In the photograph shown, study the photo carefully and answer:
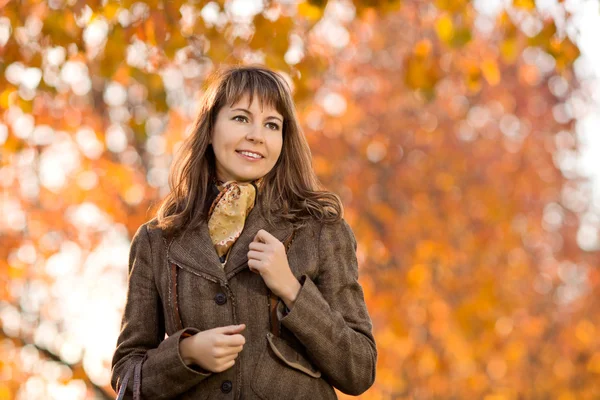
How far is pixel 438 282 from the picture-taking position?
13.8 m

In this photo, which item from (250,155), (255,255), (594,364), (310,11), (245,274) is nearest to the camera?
(255,255)

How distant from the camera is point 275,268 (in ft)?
9.98

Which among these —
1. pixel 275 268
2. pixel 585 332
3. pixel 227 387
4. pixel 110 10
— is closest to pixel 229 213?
pixel 275 268

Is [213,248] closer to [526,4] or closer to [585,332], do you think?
[526,4]

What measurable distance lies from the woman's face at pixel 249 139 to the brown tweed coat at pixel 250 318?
14 centimetres

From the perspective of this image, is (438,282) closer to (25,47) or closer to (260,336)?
(25,47)

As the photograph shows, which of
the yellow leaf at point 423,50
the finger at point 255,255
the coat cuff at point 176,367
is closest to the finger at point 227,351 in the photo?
the coat cuff at point 176,367

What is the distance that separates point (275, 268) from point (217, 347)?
0.91ft

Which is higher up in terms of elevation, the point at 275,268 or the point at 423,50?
the point at 423,50

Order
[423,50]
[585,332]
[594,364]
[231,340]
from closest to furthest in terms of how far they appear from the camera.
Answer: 1. [231,340]
2. [423,50]
3. [594,364]
4. [585,332]

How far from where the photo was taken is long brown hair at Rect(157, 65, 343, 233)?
3.32m

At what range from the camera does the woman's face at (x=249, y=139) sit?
329 cm

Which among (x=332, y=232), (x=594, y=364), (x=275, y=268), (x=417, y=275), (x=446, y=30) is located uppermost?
(x=446, y=30)

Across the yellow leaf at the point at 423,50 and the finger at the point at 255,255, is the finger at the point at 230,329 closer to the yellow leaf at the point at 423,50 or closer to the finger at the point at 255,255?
the finger at the point at 255,255
